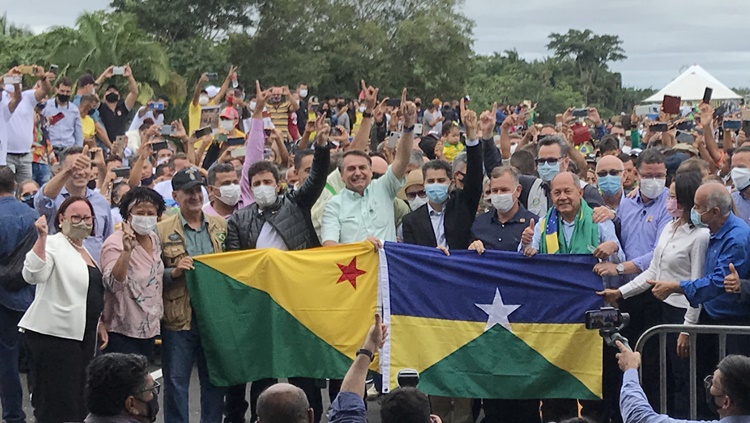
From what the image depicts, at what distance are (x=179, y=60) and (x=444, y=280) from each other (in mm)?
26974

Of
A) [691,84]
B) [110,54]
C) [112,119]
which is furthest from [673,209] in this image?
[691,84]

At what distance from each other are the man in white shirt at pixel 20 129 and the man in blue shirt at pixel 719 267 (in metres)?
9.88

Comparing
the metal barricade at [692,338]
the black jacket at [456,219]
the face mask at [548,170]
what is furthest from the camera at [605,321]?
the face mask at [548,170]

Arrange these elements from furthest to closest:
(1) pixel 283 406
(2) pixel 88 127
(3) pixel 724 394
→ (2) pixel 88 127 → (3) pixel 724 394 → (1) pixel 283 406

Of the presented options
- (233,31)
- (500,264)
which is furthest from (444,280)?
(233,31)

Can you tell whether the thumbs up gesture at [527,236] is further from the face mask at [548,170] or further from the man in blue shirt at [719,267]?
the face mask at [548,170]

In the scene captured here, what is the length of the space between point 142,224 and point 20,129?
812 centimetres

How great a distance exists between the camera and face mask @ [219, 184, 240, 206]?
9797 millimetres

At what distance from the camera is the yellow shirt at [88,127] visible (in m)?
18.5

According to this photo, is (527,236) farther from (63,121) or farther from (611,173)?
(63,121)

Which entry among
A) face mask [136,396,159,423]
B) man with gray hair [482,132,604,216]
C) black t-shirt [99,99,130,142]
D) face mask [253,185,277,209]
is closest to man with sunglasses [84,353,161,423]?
face mask [136,396,159,423]

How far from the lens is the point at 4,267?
31.0ft

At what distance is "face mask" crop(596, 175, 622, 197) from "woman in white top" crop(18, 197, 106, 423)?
173 inches

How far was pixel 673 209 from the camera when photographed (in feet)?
29.8
